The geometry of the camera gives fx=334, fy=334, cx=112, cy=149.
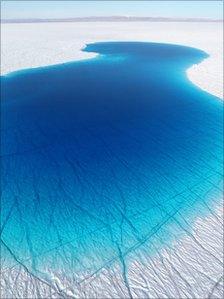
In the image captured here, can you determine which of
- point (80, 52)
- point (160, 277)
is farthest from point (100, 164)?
point (80, 52)

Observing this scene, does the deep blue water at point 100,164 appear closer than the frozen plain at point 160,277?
No

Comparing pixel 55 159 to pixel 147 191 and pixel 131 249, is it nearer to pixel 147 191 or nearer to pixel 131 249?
pixel 147 191

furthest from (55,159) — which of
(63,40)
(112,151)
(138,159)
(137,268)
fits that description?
(63,40)

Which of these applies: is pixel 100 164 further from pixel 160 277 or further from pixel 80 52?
pixel 80 52

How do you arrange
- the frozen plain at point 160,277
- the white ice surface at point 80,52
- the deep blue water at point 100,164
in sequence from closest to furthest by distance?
the frozen plain at point 160,277, the deep blue water at point 100,164, the white ice surface at point 80,52

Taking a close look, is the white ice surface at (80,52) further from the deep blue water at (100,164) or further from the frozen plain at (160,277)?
the frozen plain at (160,277)

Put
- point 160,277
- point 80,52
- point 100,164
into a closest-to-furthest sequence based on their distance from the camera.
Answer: point 160,277 → point 100,164 → point 80,52

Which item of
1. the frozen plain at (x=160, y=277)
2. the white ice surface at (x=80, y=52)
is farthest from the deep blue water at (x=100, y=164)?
the white ice surface at (x=80, y=52)

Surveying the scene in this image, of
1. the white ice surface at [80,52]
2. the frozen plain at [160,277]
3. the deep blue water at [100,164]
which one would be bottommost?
the frozen plain at [160,277]

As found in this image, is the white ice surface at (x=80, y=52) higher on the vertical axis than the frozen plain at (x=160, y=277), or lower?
higher
